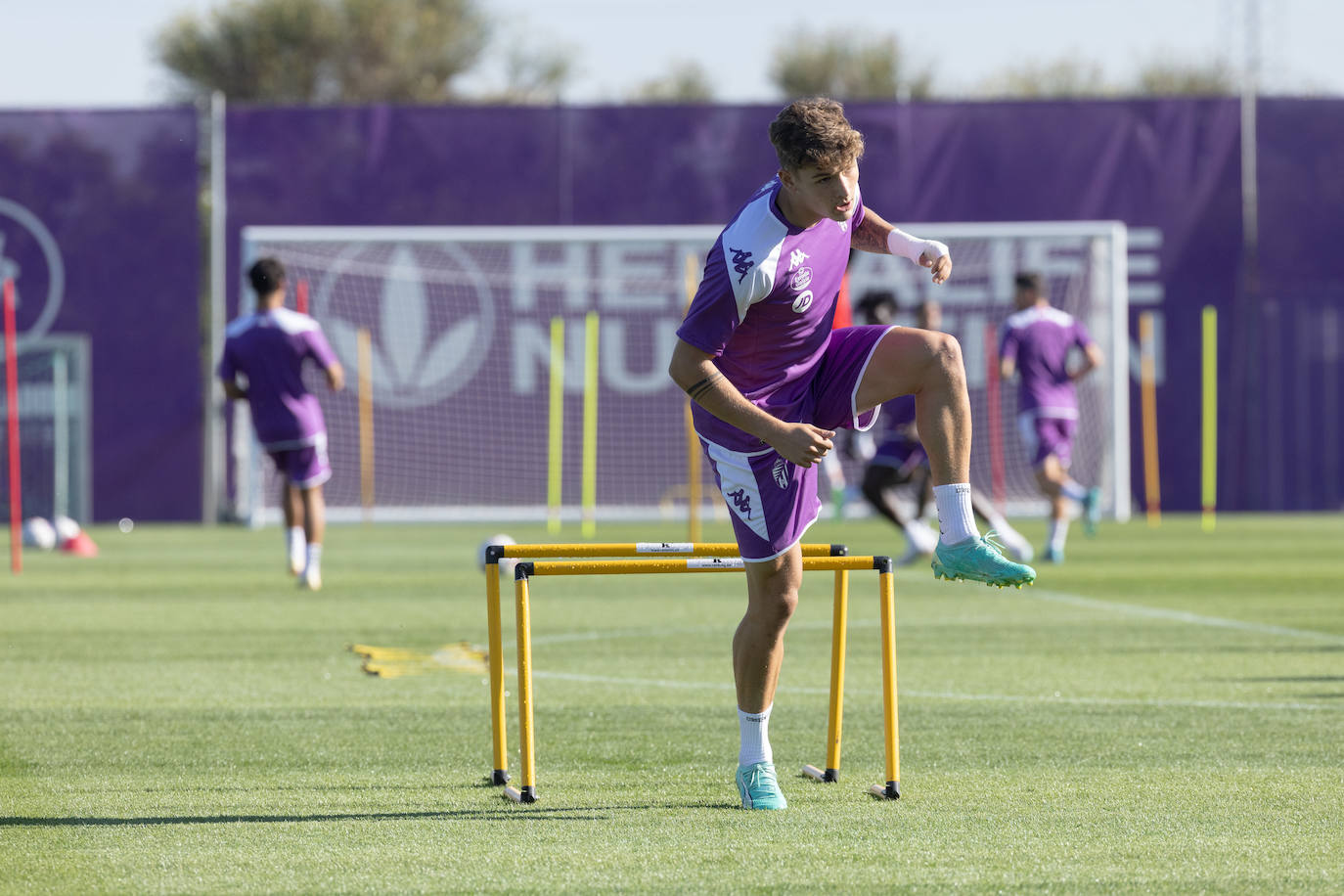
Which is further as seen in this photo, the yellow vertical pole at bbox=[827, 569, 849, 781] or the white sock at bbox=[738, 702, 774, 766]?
the yellow vertical pole at bbox=[827, 569, 849, 781]

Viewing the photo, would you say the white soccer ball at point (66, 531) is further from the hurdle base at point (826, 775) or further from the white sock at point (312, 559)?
the hurdle base at point (826, 775)

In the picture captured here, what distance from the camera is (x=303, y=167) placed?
73.7 ft

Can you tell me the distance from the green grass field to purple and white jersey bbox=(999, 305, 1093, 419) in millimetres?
3093

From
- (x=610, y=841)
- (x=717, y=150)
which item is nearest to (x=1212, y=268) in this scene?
(x=717, y=150)

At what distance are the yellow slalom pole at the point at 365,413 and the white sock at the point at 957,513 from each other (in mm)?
17617

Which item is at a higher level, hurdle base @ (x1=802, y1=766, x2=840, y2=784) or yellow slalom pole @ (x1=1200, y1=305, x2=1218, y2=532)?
yellow slalom pole @ (x1=1200, y1=305, x2=1218, y2=532)

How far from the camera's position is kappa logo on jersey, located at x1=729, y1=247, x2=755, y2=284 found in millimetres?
4539

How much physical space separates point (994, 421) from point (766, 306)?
58.2 ft

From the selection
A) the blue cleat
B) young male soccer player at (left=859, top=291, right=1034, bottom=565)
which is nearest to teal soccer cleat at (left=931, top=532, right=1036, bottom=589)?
young male soccer player at (left=859, top=291, right=1034, bottom=565)

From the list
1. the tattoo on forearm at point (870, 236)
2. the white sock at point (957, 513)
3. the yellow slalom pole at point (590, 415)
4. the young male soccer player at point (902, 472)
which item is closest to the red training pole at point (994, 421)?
the yellow slalom pole at point (590, 415)

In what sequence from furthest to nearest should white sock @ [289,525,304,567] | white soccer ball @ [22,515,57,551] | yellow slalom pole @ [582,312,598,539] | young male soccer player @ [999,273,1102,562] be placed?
yellow slalom pole @ [582,312,598,539] < white soccer ball @ [22,515,57,551] < young male soccer player @ [999,273,1102,562] < white sock @ [289,525,304,567]

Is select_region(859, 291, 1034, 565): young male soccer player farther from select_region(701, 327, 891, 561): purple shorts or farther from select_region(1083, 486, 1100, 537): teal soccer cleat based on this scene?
select_region(701, 327, 891, 561): purple shorts

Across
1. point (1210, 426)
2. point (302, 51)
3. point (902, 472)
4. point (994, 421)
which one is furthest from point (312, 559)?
point (302, 51)

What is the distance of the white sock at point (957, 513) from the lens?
468cm
